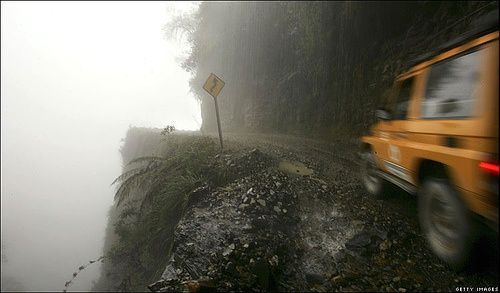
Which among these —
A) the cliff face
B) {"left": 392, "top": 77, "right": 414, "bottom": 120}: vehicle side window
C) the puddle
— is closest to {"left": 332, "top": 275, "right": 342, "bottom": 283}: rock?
{"left": 392, "top": 77, "right": 414, "bottom": 120}: vehicle side window

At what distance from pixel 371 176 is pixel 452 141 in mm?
3036

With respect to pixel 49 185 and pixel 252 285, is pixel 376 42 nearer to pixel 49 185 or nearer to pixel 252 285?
pixel 252 285

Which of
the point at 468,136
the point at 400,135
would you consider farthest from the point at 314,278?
the point at 468,136

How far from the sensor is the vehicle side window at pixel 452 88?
3189 millimetres

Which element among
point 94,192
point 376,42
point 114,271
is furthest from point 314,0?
point 94,192

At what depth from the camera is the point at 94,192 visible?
301 feet

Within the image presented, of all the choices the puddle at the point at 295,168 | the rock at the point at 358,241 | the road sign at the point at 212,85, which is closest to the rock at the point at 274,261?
the rock at the point at 358,241

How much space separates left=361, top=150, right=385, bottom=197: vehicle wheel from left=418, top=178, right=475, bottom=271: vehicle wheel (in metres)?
1.74

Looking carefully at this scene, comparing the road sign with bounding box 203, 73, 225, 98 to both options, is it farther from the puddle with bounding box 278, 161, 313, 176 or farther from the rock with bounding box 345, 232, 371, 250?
the rock with bounding box 345, 232, 371, 250

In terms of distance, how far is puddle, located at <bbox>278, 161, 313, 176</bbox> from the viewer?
25.3 ft

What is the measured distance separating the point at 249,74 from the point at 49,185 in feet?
355

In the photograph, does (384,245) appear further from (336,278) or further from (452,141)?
(452,141)

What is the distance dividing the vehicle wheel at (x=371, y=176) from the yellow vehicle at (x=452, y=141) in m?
0.98

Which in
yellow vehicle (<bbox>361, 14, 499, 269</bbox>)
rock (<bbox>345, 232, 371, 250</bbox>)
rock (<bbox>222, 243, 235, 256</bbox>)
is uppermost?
yellow vehicle (<bbox>361, 14, 499, 269</bbox>)
